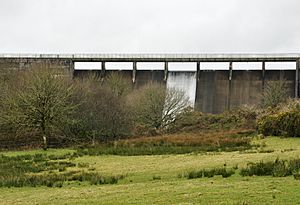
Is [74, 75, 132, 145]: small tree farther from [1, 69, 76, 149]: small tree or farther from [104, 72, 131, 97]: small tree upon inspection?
[104, 72, 131, 97]: small tree

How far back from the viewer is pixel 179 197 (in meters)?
13.9

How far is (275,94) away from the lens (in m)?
68.1

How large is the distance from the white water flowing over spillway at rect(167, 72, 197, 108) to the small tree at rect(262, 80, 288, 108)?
12.3 metres

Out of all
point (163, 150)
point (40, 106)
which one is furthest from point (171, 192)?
point (40, 106)

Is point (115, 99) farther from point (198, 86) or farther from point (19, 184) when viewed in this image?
point (19, 184)

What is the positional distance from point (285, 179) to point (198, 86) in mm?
62693

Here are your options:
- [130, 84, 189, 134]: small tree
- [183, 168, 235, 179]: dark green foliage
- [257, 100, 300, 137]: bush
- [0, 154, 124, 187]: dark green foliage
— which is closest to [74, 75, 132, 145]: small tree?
[130, 84, 189, 134]: small tree

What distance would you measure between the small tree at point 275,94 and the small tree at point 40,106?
1213 inches

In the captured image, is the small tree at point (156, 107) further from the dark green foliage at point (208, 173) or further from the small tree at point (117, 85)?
the dark green foliage at point (208, 173)

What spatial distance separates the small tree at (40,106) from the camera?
45.1 meters

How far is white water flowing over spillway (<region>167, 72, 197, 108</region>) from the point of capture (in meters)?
78.0

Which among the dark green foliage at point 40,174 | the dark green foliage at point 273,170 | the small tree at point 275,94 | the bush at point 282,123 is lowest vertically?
the dark green foliage at point 40,174

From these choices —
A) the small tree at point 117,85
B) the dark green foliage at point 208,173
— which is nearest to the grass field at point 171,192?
the dark green foliage at point 208,173

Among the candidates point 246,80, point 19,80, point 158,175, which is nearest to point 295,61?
point 246,80
